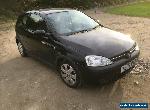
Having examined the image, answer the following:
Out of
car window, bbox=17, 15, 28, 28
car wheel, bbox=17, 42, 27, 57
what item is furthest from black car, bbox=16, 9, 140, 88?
car wheel, bbox=17, 42, 27, 57

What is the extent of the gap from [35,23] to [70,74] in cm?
225

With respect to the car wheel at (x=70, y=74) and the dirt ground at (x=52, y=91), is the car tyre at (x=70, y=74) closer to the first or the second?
the car wheel at (x=70, y=74)

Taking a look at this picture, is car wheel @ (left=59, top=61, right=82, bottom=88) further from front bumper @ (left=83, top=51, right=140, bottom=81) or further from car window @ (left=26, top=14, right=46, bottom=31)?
car window @ (left=26, top=14, right=46, bottom=31)

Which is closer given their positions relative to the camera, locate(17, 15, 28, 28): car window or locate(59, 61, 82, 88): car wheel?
locate(59, 61, 82, 88): car wheel

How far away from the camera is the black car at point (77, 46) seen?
624cm

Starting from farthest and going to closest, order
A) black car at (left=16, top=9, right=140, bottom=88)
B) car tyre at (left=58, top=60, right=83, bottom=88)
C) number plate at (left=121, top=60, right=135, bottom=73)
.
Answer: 1. car tyre at (left=58, top=60, right=83, bottom=88)
2. number plate at (left=121, top=60, right=135, bottom=73)
3. black car at (left=16, top=9, right=140, bottom=88)

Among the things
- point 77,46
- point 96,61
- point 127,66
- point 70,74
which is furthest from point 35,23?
point 127,66

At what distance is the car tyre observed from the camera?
6537mm

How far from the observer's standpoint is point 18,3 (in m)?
18.9

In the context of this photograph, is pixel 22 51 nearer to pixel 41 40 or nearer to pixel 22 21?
pixel 22 21

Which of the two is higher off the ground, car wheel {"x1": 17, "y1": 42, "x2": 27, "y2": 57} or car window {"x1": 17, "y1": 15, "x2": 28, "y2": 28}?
car window {"x1": 17, "y1": 15, "x2": 28, "y2": 28}

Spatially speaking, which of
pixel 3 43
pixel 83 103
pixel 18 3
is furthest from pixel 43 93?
pixel 18 3

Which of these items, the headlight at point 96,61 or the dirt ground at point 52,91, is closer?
the headlight at point 96,61

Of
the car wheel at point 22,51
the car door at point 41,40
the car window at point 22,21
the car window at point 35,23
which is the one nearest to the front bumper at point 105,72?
the car door at point 41,40
